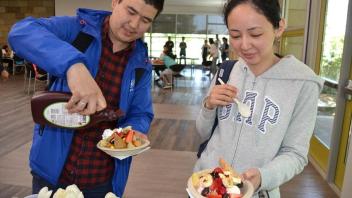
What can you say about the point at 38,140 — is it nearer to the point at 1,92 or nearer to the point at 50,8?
the point at 1,92

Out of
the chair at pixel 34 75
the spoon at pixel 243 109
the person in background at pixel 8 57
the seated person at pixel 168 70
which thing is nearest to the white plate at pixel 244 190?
the spoon at pixel 243 109

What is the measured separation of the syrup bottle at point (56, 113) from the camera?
966 mm

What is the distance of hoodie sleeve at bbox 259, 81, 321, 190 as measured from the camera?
1008 millimetres

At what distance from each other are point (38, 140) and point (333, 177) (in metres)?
3.23

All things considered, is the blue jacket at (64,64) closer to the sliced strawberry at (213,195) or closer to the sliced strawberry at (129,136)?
the sliced strawberry at (129,136)

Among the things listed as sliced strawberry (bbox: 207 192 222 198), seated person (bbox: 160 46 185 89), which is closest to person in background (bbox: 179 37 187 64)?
seated person (bbox: 160 46 185 89)

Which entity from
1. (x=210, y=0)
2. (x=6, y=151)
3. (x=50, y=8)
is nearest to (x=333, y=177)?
(x=6, y=151)

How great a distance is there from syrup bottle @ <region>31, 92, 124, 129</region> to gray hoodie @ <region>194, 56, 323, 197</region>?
43 centimetres

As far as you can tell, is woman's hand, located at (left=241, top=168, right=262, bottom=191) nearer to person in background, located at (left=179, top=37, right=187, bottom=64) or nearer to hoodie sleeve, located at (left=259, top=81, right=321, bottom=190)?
hoodie sleeve, located at (left=259, top=81, right=321, bottom=190)

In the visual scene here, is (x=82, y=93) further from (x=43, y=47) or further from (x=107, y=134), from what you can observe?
(x=107, y=134)

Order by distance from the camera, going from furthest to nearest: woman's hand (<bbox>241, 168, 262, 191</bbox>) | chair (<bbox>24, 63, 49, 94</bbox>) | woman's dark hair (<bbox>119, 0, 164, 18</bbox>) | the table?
1. chair (<bbox>24, 63, 49, 94</bbox>)
2. the table
3. woman's dark hair (<bbox>119, 0, 164, 18</bbox>)
4. woman's hand (<bbox>241, 168, 262, 191</bbox>)

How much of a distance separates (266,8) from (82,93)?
61 cm

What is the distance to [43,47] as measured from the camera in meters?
0.95

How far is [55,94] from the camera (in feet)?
3.19
